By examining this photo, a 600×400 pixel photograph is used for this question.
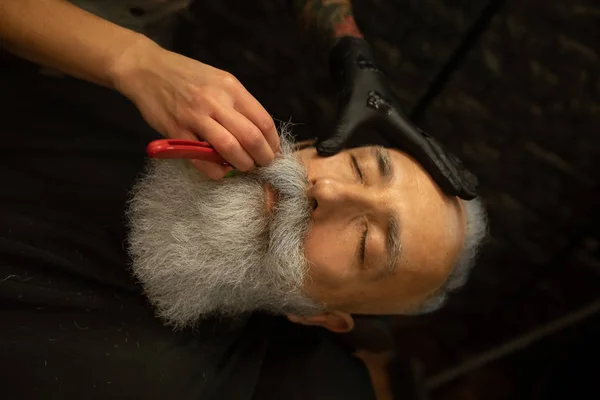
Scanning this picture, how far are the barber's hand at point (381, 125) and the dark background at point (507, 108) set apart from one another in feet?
0.94

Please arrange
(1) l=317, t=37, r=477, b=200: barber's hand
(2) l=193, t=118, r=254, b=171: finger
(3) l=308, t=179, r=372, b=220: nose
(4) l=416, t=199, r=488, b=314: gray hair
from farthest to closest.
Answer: (4) l=416, t=199, r=488, b=314: gray hair
(1) l=317, t=37, r=477, b=200: barber's hand
(3) l=308, t=179, r=372, b=220: nose
(2) l=193, t=118, r=254, b=171: finger

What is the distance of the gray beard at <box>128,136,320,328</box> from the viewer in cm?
92

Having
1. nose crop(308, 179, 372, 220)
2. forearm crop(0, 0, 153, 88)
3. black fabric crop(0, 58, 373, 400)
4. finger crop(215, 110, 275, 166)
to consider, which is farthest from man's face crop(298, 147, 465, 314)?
forearm crop(0, 0, 153, 88)

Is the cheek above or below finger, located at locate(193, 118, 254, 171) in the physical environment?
below

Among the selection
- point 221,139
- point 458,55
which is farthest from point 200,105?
point 458,55

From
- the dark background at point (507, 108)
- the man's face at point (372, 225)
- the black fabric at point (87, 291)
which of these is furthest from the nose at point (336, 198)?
the dark background at point (507, 108)

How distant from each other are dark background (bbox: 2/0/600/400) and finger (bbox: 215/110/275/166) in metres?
0.53

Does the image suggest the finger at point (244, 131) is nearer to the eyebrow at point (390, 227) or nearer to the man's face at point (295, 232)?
the man's face at point (295, 232)

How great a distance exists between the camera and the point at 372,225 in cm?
96

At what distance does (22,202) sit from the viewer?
3.39 ft

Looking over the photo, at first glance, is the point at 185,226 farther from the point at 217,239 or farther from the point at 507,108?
the point at 507,108

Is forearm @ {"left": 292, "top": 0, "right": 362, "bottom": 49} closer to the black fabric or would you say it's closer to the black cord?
the black cord

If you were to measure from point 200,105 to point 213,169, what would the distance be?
0.11 m

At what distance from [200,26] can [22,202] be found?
0.77 meters
